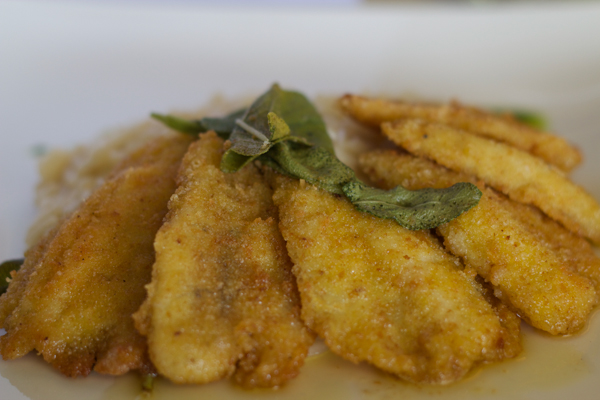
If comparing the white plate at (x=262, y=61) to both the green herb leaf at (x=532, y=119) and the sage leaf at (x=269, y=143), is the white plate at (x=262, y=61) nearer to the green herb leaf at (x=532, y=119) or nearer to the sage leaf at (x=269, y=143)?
the green herb leaf at (x=532, y=119)

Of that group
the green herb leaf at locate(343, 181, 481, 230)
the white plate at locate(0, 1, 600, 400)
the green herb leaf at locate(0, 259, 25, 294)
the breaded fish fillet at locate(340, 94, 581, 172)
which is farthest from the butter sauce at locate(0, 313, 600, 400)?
the white plate at locate(0, 1, 600, 400)

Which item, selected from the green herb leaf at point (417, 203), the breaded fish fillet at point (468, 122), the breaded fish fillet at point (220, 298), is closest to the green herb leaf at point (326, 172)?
the green herb leaf at point (417, 203)

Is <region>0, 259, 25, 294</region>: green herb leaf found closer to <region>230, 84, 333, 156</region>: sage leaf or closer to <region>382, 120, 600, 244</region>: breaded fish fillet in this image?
<region>230, 84, 333, 156</region>: sage leaf

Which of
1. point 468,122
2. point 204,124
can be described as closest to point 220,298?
point 204,124

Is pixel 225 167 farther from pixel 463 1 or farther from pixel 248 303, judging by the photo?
pixel 463 1

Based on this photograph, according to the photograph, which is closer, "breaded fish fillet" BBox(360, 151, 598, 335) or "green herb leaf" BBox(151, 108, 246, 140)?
"breaded fish fillet" BBox(360, 151, 598, 335)

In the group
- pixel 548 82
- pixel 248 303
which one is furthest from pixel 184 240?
pixel 548 82
